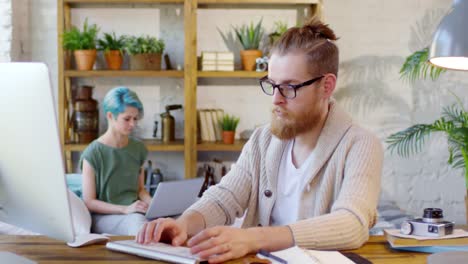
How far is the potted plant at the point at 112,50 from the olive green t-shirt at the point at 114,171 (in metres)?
1.03

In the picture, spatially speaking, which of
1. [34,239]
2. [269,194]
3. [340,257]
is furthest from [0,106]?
[269,194]

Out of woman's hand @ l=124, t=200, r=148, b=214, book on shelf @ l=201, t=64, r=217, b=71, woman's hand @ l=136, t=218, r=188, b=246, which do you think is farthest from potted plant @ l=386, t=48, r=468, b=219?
woman's hand @ l=136, t=218, r=188, b=246

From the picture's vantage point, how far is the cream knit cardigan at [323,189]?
1841 millimetres

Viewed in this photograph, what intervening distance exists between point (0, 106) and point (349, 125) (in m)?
1.13

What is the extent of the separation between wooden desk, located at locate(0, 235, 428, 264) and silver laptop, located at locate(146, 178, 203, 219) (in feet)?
4.76

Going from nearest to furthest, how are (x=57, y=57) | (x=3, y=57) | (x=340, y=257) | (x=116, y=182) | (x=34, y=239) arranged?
1. (x=340, y=257)
2. (x=34, y=239)
3. (x=116, y=182)
4. (x=3, y=57)
5. (x=57, y=57)

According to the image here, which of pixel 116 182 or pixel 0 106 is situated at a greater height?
pixel 0 106

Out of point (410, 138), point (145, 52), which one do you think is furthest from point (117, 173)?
point (410, 138)

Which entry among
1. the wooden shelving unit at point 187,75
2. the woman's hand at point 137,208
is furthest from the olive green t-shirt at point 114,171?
the wooden shelving unit at point 187,75

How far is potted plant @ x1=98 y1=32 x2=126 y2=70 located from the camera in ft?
16.0

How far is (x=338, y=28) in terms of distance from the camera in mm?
5121

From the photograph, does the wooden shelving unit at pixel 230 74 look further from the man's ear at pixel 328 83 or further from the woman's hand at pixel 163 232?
the woman's hand at pixel 163 232

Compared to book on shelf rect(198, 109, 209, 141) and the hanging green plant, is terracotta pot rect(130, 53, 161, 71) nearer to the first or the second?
the hanging green plant

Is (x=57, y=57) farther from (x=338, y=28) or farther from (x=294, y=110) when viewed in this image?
(x=294, y=110)
